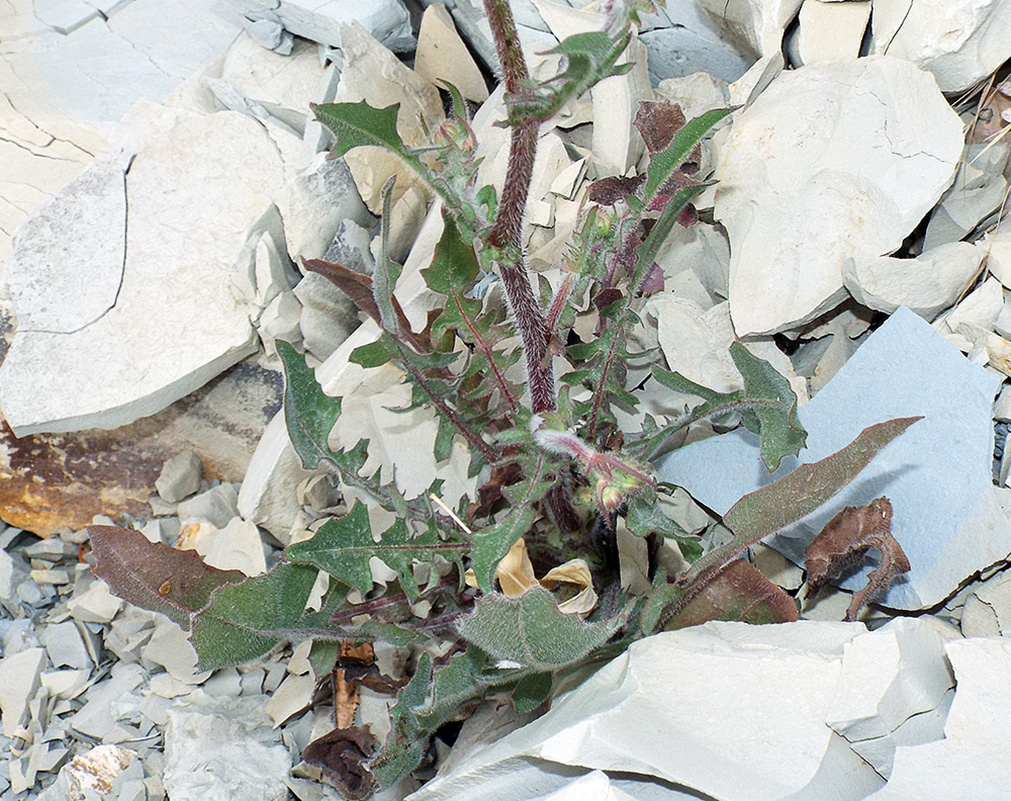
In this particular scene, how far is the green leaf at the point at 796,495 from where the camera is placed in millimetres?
1512

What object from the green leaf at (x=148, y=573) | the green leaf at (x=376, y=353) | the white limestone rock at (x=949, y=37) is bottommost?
the green leaf at (x=148, y=573)

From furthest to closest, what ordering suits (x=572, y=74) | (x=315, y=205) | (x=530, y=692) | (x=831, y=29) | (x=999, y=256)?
(x=315, y=205) < (x=831, y=29) < (x=999, y=256) < (x=530, y=692) < (x=572, y=74)

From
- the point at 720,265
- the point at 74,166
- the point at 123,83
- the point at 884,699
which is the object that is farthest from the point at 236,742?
the point at 123,83

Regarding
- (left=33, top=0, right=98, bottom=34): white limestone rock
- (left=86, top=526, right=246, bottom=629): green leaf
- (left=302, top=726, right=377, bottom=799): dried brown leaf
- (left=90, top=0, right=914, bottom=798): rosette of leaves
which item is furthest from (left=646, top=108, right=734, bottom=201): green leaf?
(left=33, top=0, right=98, bottom=34): white limestone rock

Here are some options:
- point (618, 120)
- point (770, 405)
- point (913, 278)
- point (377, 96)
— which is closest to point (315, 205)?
point (377, 96)

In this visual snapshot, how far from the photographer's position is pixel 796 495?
1562 millimetres

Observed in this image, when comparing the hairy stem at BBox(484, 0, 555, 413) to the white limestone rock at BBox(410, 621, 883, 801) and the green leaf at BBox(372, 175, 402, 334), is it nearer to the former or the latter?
the green leaf at BBox(372, 175, 402, 334)

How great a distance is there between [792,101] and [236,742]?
1916mm

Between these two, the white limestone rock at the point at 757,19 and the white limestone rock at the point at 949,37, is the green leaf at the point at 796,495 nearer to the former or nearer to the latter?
the white limestone rock at the point at 949,37

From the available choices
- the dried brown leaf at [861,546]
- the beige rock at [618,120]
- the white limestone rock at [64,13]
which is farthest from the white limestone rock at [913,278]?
the white limestone rock at [64,13]

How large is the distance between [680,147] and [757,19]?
32.5 inches

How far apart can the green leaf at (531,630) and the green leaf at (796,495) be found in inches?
10.7

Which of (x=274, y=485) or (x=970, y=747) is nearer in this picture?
(x=970, y=747)

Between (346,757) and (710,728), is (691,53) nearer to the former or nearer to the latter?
(710,728)
